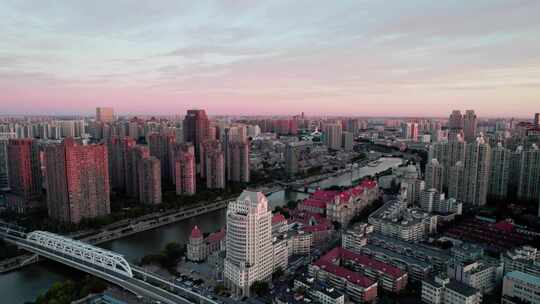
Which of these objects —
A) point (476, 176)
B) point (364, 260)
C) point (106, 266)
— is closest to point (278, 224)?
point (364, 260)

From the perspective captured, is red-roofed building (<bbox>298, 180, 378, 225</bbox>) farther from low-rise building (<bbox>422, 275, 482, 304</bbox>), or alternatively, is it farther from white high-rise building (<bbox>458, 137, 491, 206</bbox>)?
low-rise building (<bbox>422, 275, 482, 304</bbox>)

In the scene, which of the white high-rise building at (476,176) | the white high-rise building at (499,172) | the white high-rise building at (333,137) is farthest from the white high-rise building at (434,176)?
the white high-rise building at (333,137)

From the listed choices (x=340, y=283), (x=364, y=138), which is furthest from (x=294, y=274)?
(x=364, y=138)

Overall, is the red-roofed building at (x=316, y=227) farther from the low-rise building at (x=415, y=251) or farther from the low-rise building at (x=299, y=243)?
the low-rise building at (x=415, y=251)

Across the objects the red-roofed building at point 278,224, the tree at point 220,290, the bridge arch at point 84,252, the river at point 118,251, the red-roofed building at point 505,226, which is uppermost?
the red-roofed building at point 278,224

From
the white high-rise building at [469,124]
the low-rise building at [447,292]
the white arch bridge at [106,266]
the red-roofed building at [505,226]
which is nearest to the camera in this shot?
the low-rise building at [447,292]

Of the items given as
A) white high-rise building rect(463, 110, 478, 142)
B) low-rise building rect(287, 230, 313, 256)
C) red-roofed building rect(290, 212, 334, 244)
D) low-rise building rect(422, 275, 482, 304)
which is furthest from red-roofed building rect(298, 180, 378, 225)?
white high-rise building rect(463, 110, 478, 142)

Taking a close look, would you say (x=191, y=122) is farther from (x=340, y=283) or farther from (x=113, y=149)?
(x=340, y=283)
